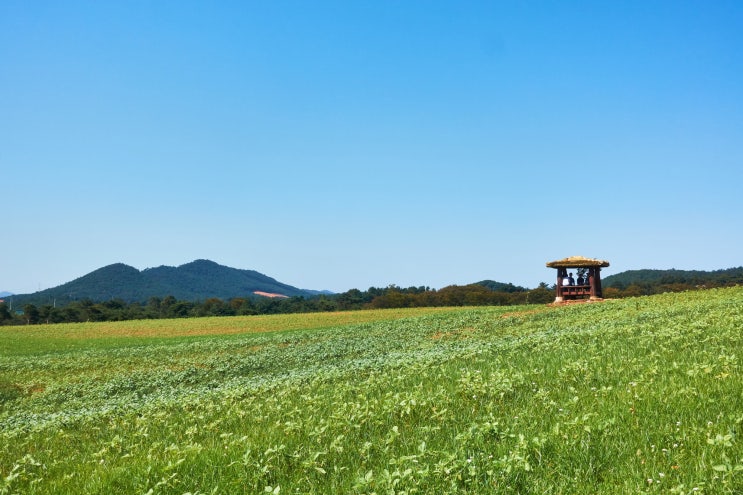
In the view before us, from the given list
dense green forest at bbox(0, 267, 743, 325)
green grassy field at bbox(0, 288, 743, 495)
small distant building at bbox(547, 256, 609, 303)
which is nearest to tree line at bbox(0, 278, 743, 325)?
dense green forest at bbox(0, 267, 743, 325)

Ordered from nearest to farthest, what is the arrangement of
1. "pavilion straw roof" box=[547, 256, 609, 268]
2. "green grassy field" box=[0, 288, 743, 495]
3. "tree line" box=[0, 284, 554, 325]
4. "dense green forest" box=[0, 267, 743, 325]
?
"green grassy field" box=[0, 288, 743, 495]
"pavilion straw roof" box=[547, 256, 609, 268]
"dense green forest" box=[0, 267, 743, 325]
"tree line" box=[0, 284, 554, 325]

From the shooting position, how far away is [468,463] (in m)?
6.05

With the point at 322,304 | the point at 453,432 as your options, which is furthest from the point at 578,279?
the point at 322,304

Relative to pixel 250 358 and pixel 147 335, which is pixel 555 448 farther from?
pixel 147 335

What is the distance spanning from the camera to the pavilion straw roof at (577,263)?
49906 mm

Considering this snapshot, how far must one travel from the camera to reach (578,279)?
50.7m

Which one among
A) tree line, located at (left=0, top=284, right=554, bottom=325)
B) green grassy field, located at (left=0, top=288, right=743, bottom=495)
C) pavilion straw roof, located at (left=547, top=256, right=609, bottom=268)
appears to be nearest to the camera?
green grassy field, located at (left=0, top=288, right=743, bottom=495)

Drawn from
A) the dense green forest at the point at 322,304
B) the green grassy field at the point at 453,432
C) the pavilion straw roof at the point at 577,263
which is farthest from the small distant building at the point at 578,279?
the dense green forest at the point at 322,304

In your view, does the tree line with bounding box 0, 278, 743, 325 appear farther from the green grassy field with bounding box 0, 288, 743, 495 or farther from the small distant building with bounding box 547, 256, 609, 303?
the green grassy field with bounding box 0, 288, 743, 495

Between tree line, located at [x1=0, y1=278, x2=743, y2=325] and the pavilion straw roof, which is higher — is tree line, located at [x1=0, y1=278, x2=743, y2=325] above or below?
below

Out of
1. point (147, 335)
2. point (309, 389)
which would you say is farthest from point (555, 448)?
point (147, 335)

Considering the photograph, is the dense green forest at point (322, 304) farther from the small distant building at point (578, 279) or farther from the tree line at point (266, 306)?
the small distant building at point (578, 279)

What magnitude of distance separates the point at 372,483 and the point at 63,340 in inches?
2731

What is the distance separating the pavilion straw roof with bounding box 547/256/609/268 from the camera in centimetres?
4991
